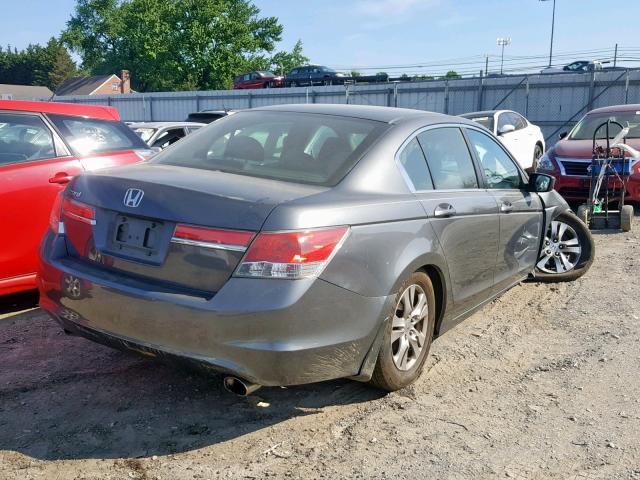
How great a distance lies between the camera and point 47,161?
17.1ft

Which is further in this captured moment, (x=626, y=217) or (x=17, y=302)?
(x=626, y=217)

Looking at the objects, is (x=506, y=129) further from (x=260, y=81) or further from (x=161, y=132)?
(x=260, y=81)

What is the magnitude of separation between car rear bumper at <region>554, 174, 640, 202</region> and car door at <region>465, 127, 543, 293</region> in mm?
4665

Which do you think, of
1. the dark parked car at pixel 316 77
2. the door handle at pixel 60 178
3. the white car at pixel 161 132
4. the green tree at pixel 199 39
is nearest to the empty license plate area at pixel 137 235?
the door handle at pixel 60 178

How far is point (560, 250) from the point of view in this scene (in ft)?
20.8

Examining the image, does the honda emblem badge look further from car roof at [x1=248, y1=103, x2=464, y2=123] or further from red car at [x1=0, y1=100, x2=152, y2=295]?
red car at [x1=0, y1=100, x2=152, y2=295]

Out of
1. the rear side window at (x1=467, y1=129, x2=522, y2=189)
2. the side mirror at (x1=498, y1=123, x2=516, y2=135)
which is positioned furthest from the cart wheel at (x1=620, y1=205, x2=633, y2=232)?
the side mirror at (x1=498, y1=123, x2=516, y2=135)

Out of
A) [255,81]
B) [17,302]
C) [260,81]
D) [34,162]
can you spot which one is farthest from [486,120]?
[255,81]

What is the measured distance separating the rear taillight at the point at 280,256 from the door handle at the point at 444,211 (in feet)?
3.60

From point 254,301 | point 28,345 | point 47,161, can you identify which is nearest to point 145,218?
point 254,301

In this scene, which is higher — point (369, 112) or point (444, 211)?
point (369, 112)

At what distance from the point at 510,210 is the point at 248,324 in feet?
8.55

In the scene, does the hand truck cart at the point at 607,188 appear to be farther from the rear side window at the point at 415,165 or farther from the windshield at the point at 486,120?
the rear side window at the point at 415,165

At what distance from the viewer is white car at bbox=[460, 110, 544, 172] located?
1367cm
